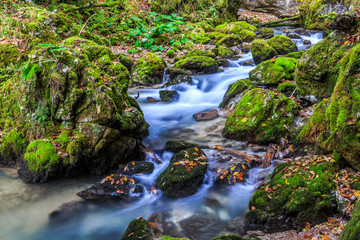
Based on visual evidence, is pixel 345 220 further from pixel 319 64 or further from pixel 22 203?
pixel 22 203

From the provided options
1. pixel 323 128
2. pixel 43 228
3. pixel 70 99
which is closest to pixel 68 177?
pixel 43 228

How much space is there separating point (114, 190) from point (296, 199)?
3543mm

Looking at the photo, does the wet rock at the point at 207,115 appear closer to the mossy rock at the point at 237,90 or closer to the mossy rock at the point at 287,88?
the mossy rock at the point at 237,90

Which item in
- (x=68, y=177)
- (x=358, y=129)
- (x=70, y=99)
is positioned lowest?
(x=68, y=177)

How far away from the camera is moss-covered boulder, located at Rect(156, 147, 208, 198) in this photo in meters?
5.25

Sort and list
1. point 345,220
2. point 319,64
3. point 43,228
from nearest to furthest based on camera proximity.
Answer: point 345,220, point 43,228, point 319,64

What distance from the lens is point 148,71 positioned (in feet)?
40.1

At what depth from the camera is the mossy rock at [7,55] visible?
308 inches

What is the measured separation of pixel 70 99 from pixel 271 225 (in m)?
4.97

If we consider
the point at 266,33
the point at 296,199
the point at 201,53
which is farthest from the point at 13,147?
the point at 266,33

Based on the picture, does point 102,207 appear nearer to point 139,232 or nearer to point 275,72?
point 139,232

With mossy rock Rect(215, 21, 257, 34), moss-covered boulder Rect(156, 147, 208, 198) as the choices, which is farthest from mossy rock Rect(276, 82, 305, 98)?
mossy rock Rect(215, 21, 257, 34)

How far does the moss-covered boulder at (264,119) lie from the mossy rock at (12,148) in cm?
553

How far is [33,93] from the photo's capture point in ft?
20.3
